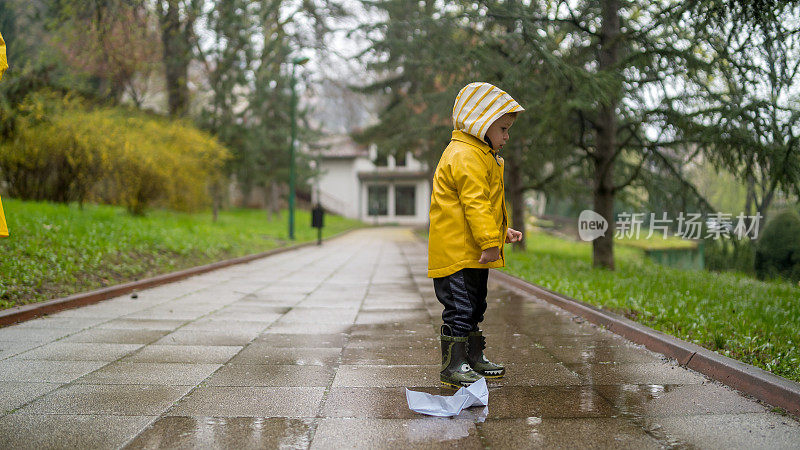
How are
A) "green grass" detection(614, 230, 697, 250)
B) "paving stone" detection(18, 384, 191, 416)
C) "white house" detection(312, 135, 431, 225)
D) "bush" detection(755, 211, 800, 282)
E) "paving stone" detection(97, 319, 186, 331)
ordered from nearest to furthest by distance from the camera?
"paving stone" detection(18, 384, 191, 416) → "paving stone" detection(97, 319, 186, 331) → "bush" detection(755, 211, 800, 282) → "green grass" detection(614, 230, 697, 250) → "white house" detection(312, 135, 431, 225)

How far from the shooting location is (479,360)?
12.3 ft

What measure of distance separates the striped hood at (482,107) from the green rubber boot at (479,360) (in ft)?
4.20

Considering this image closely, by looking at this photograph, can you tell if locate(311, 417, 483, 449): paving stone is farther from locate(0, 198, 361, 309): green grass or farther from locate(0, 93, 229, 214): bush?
locate(0, 93, 229, 214): bush

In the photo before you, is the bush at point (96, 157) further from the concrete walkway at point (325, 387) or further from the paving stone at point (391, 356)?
the paving stone at point (391, 356)

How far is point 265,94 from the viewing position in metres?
23.4

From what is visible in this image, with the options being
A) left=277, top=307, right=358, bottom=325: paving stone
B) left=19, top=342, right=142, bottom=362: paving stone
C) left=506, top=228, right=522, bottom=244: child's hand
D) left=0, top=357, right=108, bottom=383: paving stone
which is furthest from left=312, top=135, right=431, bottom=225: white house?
left=506, top=228, right=522, bottom=244: child's hand

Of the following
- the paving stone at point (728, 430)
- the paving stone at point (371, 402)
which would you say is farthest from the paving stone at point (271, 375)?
the paving stone at point (728, 430)

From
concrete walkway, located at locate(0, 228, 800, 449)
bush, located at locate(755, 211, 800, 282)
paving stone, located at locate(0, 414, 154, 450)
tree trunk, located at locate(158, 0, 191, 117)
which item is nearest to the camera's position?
paving stone, located at locate(0, 414, 154, 450)

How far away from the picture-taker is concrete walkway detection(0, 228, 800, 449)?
8.77 ft

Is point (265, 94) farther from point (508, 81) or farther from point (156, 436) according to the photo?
point (156, 436)

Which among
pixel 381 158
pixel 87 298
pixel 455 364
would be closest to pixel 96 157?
pixel 87 298

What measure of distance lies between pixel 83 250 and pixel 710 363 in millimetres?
7979

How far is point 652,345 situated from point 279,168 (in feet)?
83.5

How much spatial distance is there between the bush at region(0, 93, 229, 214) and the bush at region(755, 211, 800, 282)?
12.9 meters
